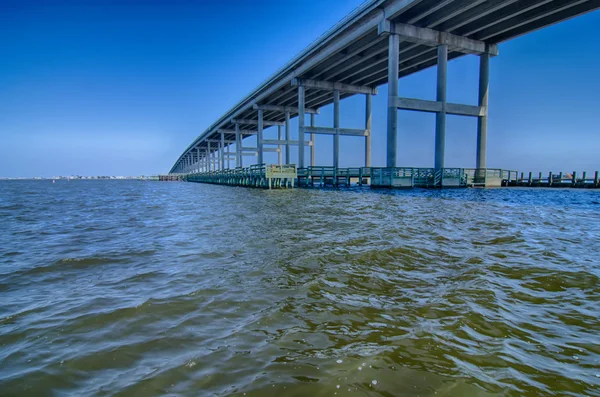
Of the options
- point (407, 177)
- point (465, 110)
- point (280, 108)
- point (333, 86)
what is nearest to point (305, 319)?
point (407, 177)

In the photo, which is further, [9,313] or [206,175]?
[206,175]

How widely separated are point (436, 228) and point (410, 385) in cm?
663

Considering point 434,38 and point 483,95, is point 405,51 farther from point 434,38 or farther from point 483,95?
point 483,95

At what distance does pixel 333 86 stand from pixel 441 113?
1717cm

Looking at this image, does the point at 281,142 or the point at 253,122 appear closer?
the point at 281,142

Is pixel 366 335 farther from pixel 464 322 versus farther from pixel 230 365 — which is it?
pixel 230 365

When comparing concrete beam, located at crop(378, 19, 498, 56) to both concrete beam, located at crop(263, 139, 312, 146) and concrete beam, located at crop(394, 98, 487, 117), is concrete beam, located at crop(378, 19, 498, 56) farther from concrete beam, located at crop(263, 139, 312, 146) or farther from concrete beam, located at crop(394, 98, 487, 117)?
concrete beam, located at crop(263, 139, 312, 146)

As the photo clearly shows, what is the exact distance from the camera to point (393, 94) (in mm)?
27812

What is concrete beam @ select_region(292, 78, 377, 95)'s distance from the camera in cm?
4010

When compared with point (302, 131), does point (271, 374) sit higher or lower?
lower

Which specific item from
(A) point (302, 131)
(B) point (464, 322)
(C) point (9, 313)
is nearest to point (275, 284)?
(B) point (464, 322)

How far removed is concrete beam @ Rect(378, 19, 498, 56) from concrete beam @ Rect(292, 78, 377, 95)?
14.6 m

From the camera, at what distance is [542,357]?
245 cm

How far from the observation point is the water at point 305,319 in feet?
7.23
